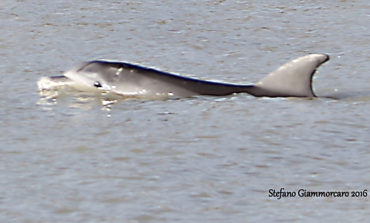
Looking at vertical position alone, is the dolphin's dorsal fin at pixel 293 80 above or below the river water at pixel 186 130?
above

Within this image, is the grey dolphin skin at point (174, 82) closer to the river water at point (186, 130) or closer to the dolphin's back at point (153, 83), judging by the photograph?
the dolphin's back at point (153, 83)

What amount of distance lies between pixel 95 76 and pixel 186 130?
90.0 inches

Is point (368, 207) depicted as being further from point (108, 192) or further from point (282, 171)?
point (108, 192)

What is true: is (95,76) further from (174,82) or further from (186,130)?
(186,130)

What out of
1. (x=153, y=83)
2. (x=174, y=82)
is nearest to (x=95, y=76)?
(x=153, y=83)

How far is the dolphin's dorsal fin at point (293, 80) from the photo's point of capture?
10453 millimetres

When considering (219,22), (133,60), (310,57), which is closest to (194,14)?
(219,22)

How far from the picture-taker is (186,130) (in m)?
9.18

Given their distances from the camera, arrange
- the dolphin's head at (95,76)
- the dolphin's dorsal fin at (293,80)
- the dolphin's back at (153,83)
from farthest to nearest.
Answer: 1. the dolphin's head at (95,76)
2. the dolphin's back at (153,83)
3. the dolphin's dorsal fin at (293,80)

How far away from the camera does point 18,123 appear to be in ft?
31.1

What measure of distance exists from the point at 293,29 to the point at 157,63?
3.47 metres

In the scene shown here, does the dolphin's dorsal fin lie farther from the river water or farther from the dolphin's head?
the dolphin's head

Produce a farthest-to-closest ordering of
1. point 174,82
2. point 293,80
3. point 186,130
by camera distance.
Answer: point 174,82 → point 293,80 → point 186,130

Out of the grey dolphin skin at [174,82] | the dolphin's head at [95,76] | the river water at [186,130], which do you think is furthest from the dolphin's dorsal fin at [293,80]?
the dolphin's head at [95,76]
